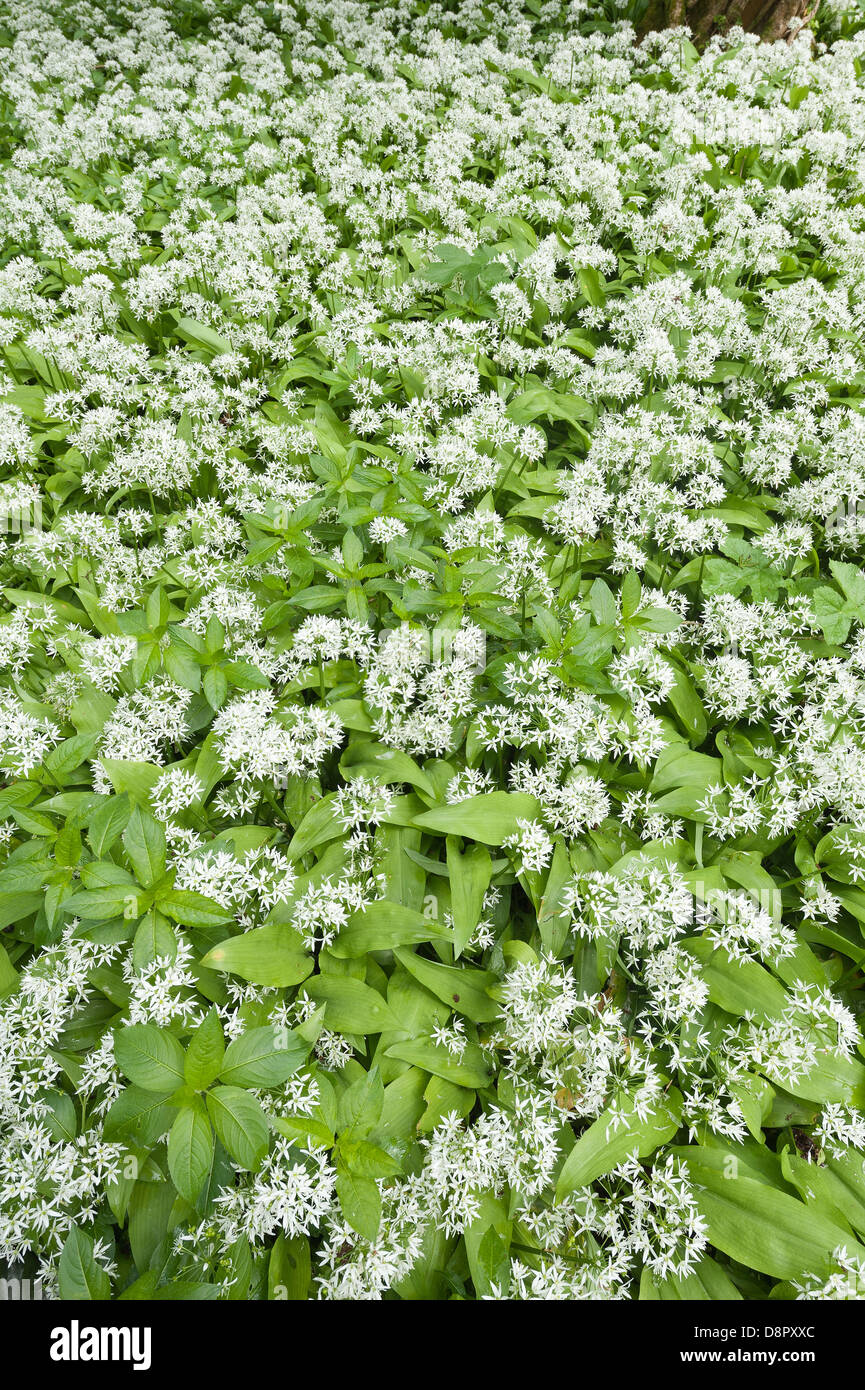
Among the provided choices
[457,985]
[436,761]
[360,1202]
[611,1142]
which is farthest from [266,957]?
[611,1142]

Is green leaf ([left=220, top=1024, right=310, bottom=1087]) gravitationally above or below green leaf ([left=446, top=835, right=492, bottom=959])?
below

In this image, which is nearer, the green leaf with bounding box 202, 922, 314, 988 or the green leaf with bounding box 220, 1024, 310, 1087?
the green leaf with bounding box 220, 1024, 310, 1087

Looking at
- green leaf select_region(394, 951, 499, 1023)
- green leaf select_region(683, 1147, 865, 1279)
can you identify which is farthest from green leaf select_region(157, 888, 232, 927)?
green leaf select_region(683, 1147, 865, 1279)

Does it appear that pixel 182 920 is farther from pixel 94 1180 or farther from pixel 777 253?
pixel 777 253

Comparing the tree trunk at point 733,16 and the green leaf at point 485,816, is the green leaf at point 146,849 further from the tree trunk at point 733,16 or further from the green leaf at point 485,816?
the tree trunk at point 733,16

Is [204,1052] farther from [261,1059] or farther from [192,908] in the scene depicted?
[192,908]

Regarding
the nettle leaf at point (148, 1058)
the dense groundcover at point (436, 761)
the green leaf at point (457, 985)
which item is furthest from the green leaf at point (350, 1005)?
the nettle leaf at point (148, 1058)

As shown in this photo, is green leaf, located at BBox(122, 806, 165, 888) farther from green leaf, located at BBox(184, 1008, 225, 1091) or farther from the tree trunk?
the tree trunk
